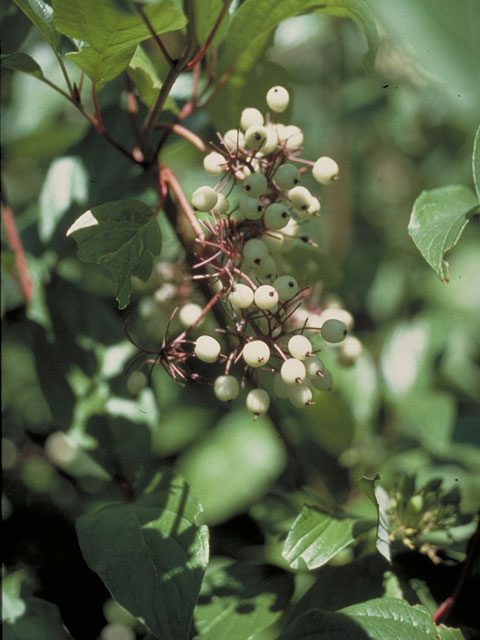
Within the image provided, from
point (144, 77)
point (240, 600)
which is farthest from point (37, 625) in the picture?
point (144, 77)

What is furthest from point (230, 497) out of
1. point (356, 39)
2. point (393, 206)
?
point (356, 39)

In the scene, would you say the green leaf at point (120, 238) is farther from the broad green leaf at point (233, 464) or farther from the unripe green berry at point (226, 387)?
the broad green leaf at point (233, 464)

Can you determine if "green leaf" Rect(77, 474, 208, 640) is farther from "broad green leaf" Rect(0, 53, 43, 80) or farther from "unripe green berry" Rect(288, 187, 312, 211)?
"broad green leaf" Rect(0, 53, 43, 80)

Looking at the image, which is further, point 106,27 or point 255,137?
point 255,137

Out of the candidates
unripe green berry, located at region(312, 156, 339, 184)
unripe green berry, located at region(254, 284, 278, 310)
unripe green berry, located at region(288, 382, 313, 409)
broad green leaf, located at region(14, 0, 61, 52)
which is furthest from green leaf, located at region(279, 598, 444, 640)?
broad green leaf, located at region(14, 0, 61, 52)

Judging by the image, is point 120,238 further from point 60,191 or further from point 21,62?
point 60,191
